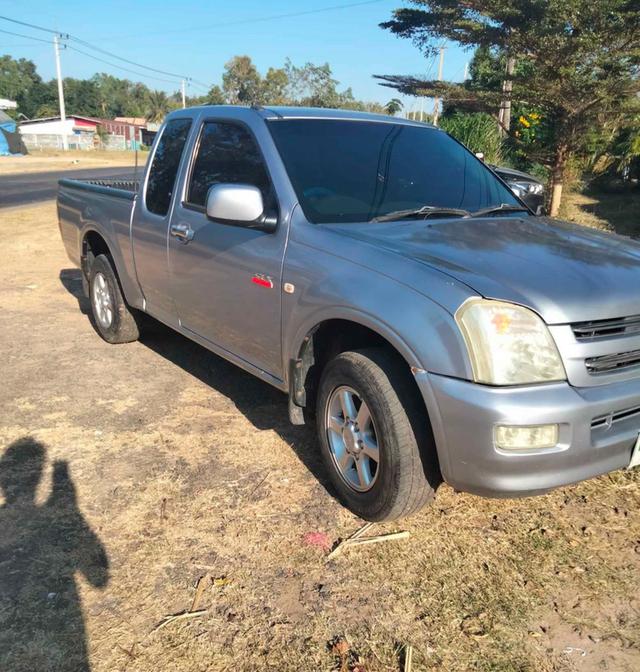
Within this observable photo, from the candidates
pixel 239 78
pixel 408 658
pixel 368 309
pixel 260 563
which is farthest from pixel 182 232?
pixel 239 78

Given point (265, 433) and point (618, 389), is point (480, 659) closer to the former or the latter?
point (618, 389)

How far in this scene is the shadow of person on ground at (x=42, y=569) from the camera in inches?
90.2

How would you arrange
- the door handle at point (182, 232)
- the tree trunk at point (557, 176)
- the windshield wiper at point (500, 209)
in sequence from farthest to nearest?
the tree trunk at point (557, 176) → the door handle at point (182, 232) → the windshield wiper at point (500, 209)

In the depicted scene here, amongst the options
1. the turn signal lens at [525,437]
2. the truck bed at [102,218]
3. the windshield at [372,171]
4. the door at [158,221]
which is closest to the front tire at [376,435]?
the turn signal lens at [525,437]

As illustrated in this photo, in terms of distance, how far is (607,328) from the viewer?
2.53m

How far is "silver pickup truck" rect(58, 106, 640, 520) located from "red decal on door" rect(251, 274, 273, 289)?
11 mm

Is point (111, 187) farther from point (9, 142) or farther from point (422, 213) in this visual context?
point (9, 142)

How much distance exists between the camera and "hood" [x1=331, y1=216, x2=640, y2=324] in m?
2.48

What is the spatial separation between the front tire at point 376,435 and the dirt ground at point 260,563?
209 millimetres

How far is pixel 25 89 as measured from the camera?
110 m

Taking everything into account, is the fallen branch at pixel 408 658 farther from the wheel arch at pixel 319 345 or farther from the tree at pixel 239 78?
the tree at pixel 239 78

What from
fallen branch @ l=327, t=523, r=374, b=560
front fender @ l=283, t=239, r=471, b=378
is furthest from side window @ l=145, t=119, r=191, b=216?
fallen branch @ l=327, t=523, r=374, b=560

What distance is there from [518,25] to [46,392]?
432 inches

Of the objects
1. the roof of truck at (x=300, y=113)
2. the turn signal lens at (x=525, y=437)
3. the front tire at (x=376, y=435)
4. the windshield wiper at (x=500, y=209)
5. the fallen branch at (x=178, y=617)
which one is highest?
the roof of truck at (x=300, y=113)
